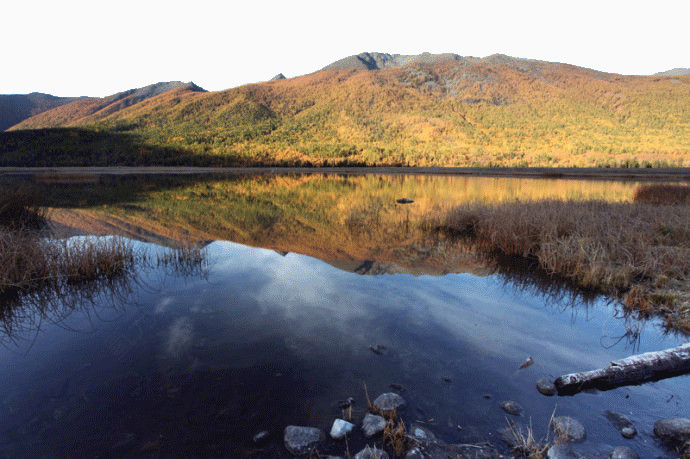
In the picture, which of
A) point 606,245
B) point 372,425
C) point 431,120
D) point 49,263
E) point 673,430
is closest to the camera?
point 673,430

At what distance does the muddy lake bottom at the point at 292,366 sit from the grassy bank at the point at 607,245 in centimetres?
77

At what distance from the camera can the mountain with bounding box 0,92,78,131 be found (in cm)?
14085

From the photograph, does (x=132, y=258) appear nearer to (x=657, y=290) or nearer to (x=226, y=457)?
(x=226, y=457)

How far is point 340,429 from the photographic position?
9.07ft

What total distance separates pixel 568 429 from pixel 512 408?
454 millimetres

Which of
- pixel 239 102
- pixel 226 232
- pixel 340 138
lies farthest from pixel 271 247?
pixel 239 102

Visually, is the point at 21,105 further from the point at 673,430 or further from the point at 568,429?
the point at 673,430

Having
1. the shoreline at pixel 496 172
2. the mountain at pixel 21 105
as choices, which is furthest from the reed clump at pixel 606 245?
the mountain at pixel 21 105

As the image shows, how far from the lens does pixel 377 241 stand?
10562mm

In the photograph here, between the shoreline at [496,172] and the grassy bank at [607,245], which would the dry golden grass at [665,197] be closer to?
the grassy bank at [607,245]

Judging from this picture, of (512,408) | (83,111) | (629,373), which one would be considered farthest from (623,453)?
(83,111)

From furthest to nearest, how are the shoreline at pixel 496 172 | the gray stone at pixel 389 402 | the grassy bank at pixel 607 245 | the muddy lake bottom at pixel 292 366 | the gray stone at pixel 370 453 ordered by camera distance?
the shoreline at pixel 496 172, the grassy bank at pixel 607 245, the gray stone at pixel 389 402, the muddy lake bottom at pixel 292 366, the gray stone at pixel 370 453

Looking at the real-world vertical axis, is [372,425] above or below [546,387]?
above

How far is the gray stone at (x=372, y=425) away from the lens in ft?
9.09
